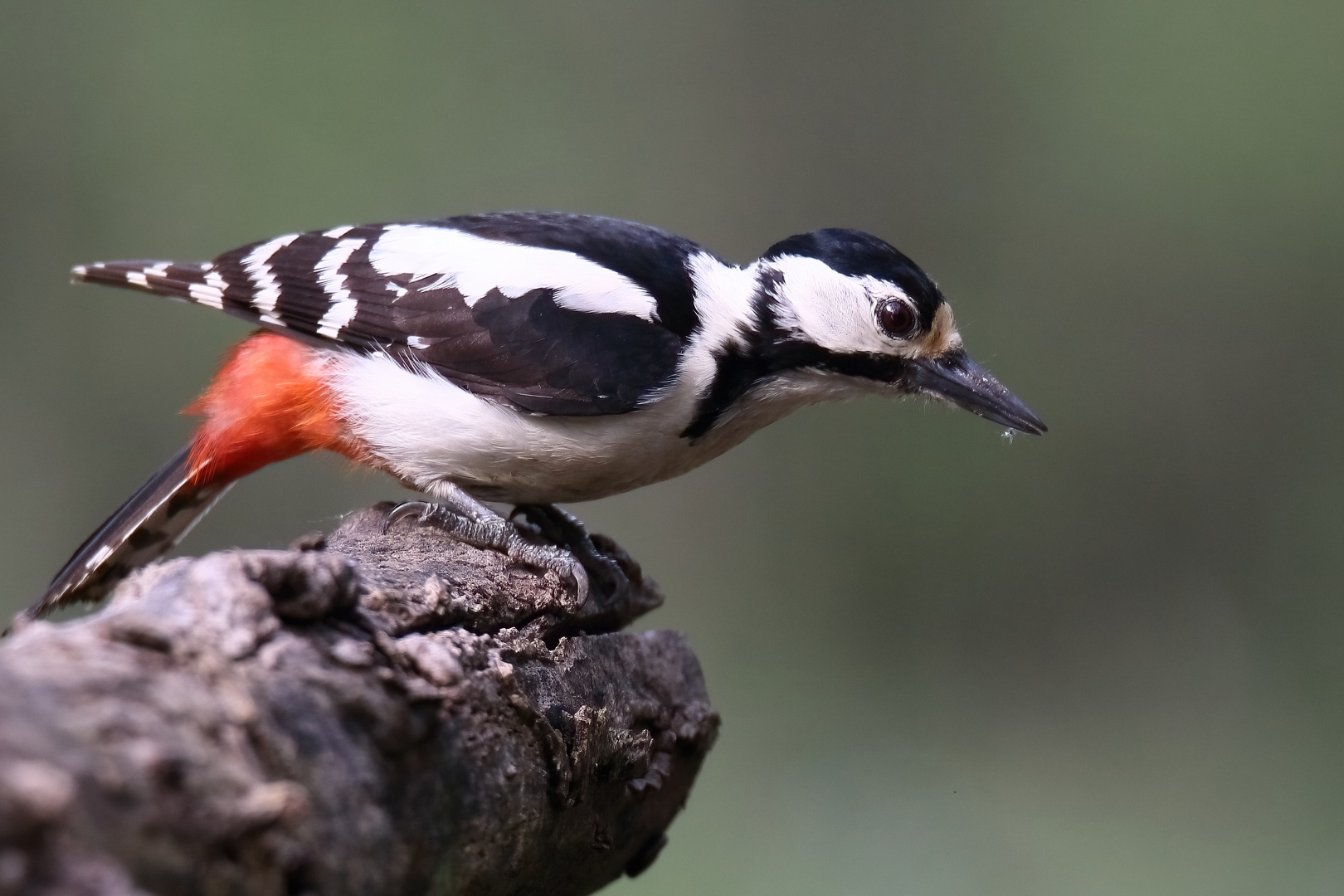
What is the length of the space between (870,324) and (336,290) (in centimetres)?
115

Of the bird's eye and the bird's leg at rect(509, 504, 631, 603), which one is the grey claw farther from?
the bird's eye

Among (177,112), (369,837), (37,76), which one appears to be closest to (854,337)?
(369,837)

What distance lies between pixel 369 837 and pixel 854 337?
1525 millimetres

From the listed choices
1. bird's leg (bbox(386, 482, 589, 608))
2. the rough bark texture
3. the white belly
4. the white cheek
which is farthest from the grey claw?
the white cheek

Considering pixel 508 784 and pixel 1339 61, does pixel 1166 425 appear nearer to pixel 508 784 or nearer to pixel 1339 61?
pixel 1339 61

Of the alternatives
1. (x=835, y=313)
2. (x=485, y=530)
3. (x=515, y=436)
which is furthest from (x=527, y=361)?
(x=835, y=313)

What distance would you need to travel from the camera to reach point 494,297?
91.4 inches

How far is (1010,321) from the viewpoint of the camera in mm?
4660

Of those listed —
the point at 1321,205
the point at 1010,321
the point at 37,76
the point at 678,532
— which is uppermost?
the point at 1321,205

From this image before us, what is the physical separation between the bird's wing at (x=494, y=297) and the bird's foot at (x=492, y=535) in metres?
0.25

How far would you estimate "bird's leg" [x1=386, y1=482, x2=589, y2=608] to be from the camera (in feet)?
6.88

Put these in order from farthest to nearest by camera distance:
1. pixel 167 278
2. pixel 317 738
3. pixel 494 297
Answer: pixel 167 278 → pixel 494 297 → pixel 317 738

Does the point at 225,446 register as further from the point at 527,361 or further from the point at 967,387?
the point at 967,387

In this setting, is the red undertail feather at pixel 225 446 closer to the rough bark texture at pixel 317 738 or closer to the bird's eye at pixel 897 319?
the rough bark texture at pixel 317 738
